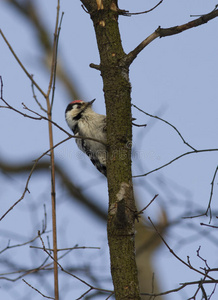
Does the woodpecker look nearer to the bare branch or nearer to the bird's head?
the bird's head

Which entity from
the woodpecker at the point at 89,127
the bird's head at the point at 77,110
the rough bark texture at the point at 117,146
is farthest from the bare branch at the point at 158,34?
the bird's head at the point at 77,110

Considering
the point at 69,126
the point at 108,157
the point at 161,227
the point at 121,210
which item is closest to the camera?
the point at 121,210

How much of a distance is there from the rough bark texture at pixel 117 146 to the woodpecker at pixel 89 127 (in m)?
1.64

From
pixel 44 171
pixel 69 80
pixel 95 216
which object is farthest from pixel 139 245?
pixel 69 80

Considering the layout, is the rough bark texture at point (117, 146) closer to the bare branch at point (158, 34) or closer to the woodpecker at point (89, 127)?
the bare branch at point (158, 34)

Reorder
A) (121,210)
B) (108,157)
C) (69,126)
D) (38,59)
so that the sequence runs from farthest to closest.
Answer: (38,59) < (69,126) < (108,157) < (121,210)

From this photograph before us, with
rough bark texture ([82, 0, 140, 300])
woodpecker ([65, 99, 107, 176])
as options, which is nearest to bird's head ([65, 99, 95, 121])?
woodpecker ([65, 99, 107, 176])

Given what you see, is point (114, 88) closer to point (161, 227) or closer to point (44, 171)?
point (161, 227)

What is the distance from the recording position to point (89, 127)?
186 inches

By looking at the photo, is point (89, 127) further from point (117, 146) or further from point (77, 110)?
point (117, 146)

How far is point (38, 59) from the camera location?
8.44 m

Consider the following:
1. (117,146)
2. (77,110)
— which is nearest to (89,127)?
(77,110)

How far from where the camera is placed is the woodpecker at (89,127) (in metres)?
4.66

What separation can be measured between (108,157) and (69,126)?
2315 millimetres
